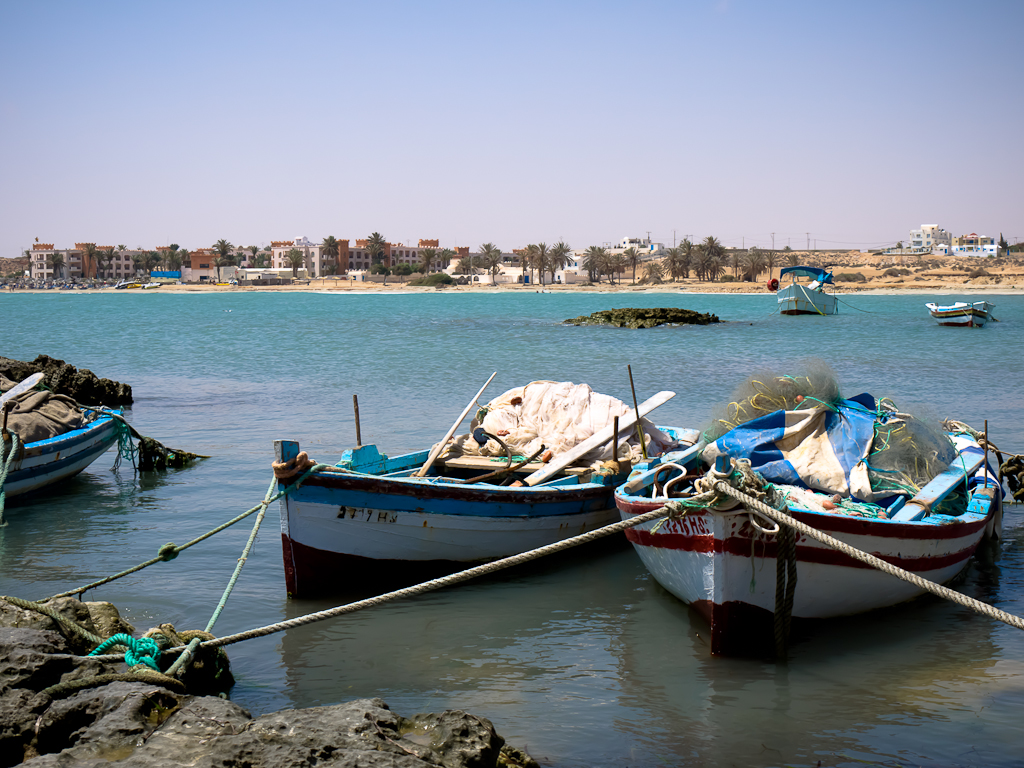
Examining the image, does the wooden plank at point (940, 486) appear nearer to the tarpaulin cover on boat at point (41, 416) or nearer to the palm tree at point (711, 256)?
the tarpaulin cover on boat at point (41, 416)

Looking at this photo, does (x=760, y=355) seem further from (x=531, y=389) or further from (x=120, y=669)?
(x=120, y=669)

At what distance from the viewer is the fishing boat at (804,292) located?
75312 millimetres

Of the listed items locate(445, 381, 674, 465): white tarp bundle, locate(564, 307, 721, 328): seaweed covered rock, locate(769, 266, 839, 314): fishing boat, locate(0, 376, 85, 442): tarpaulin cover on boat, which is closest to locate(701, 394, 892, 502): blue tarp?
locate(445, 381, 674, 465): white tarp bundle

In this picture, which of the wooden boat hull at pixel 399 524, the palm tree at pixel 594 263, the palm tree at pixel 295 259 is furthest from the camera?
the palm tree at pixel 295 259

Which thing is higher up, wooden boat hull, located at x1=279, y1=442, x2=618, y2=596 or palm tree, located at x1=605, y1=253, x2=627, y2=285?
palm tree, located at x1=605, y1=253, x2=627, y2=285

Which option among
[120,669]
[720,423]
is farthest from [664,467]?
[120,669]

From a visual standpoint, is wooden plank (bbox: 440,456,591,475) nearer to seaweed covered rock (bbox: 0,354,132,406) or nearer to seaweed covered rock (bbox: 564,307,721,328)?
seaweed covered rock (bbox: 0,354,132,406)

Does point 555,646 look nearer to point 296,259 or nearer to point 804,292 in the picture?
point 804,292

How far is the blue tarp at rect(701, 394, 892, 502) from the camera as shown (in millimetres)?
8164

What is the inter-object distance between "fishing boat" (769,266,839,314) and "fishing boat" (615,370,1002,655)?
2701 inches

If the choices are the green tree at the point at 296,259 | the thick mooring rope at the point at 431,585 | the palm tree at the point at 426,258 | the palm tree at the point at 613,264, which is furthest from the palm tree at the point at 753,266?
the thick mooring rope at the point at 431,585

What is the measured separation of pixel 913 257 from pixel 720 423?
177 m

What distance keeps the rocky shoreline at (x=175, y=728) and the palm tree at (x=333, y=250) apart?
591 feet

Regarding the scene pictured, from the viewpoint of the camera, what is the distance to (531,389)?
11445mm
